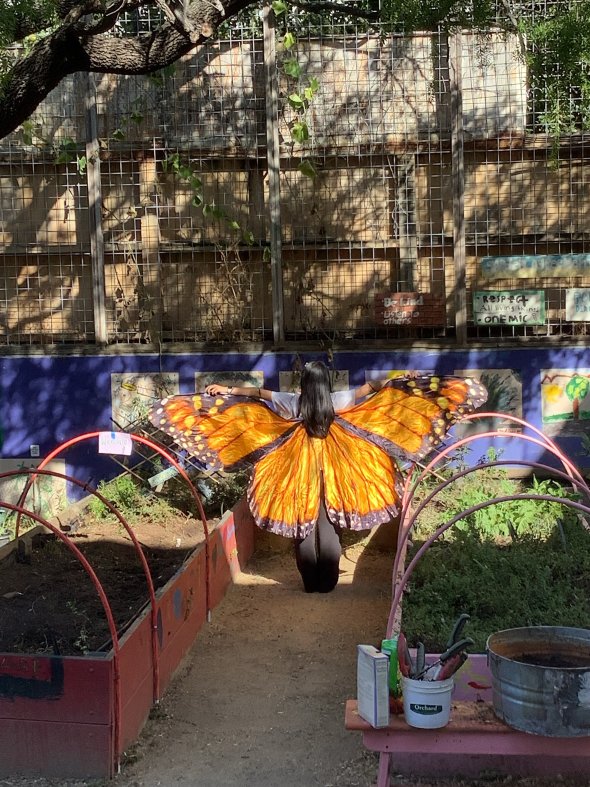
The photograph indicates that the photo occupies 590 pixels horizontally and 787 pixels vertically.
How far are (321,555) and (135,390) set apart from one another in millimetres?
3536

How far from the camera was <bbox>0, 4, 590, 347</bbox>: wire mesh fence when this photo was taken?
9.46 meters

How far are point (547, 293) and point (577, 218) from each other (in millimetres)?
849

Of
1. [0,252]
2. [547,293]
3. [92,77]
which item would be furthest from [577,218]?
[0,252]

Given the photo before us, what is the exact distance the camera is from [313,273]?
994 centimetres

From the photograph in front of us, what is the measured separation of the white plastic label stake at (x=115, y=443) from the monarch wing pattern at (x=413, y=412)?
2.24m

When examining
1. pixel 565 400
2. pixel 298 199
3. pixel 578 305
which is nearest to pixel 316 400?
pixel 565 400

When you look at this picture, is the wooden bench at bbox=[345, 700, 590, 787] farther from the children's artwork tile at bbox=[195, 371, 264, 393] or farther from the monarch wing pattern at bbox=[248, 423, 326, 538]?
the children's artwork tile at bbox=[195, 371, 264, 393]

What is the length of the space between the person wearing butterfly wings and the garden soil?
1.41 feet

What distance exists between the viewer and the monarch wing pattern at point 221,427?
22.9 feet

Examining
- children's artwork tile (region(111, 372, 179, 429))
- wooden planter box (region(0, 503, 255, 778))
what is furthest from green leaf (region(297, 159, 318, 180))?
wooden planter box (region(0, 503, 255, 778))

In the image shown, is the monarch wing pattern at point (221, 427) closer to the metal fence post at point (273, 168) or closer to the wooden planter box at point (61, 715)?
the metal fence post at point (273, 168)

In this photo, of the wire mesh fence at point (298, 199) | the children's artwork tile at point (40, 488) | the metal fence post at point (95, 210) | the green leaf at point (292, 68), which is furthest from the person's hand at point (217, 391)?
the green leaf at point (292, 68)

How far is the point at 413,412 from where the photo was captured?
7191 millimetres

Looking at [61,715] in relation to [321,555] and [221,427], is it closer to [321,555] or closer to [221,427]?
[321,555]
